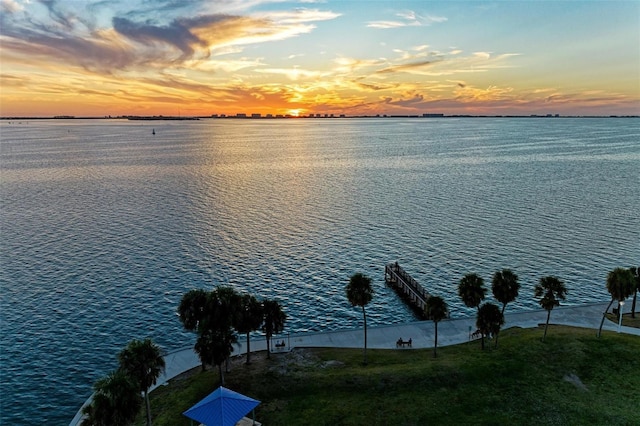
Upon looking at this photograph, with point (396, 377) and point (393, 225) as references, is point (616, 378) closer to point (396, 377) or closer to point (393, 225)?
point (396, 377)

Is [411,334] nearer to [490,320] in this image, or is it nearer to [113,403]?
[490,320]

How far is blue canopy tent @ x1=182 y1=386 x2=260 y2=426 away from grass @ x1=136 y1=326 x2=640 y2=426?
124 inches

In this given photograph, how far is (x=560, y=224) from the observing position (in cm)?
9506

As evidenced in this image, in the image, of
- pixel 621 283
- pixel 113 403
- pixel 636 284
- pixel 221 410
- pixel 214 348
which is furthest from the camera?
pixel 636 284

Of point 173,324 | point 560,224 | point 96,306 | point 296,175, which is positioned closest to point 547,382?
point 173,324

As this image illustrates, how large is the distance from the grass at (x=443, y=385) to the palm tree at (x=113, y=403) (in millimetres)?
8888

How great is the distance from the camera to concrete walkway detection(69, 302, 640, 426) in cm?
4638

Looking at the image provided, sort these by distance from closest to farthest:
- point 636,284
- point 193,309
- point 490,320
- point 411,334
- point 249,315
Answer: point 193,309 → point 249,315 → point 490,320 → point 636,284 → point 411,334

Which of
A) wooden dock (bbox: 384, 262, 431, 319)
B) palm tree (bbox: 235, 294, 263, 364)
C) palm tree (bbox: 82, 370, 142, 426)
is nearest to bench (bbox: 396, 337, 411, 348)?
wooden dock (bbox: 384, 262, 431, 319)

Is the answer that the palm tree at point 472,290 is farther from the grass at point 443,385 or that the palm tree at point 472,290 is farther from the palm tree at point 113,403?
the palm tree at point 113,403

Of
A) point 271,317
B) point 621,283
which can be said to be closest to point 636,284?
point 621,283

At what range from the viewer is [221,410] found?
31547 millimetres

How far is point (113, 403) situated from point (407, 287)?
45.6m

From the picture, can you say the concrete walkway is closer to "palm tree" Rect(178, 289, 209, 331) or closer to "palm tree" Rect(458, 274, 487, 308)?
"palm tree" Rect(458, 274, 487, 308)
